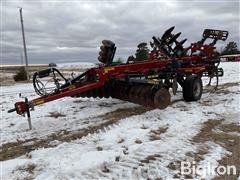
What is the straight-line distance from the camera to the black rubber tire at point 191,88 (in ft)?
30.1

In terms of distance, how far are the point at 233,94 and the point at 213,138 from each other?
5008 millimetres

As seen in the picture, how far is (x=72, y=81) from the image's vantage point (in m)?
7.65

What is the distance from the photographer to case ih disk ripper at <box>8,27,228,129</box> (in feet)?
23.5

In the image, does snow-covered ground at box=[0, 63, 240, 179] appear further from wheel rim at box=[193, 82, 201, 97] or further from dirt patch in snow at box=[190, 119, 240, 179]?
wheel rim at box=[193, 82, 201, 97]

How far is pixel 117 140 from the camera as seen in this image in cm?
562

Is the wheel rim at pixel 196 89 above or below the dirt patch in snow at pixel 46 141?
above

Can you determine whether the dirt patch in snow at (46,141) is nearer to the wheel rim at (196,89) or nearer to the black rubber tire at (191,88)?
the black rubber tire at (191,88)

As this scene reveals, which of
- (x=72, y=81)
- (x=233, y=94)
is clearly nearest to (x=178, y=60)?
(x=233, y=94)

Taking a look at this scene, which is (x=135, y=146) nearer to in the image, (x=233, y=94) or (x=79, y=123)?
(x=79, y=123)

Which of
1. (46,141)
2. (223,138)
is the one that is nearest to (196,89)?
(223,138)

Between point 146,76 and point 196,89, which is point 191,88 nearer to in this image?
point 196,89

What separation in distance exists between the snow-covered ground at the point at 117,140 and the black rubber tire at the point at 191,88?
13.4 inches

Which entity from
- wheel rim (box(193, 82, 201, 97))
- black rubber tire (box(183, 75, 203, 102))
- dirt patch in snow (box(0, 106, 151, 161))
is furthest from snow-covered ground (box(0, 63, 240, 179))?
wheel rim (box(193, 82, 201, 97))

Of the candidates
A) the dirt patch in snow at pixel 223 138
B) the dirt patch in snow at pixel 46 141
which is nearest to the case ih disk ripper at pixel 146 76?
the dirt patch in snow at pixel 46 141
